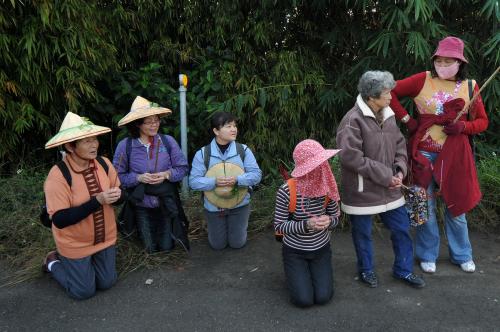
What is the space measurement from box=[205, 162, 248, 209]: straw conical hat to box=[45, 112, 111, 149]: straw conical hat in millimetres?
1059

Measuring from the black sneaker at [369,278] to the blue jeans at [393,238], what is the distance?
29 mm

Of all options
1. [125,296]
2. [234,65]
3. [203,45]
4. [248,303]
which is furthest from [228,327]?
[203,45]

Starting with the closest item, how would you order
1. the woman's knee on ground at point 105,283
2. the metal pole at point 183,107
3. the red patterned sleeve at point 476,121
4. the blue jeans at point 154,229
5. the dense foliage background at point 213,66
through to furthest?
1. the red patterned sleeve at point 476,121
2. the woman's knee on ground at point 105,283
3. the blue jeans at point 154,229
4. the dense foliage background at point 213,66
5. the metal pole at point 183,107

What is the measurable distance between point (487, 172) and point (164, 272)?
10.8ft

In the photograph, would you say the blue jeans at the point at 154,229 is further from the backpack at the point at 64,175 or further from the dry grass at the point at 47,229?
the backpack at the point at 64,175

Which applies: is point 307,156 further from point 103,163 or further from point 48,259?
point 48,259

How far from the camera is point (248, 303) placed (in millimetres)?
3080

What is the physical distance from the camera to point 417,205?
124 inches

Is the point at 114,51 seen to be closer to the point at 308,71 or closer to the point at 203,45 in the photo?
the point at 203,45

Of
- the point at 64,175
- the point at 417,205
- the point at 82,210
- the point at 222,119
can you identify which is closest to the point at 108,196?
the point at 82,210

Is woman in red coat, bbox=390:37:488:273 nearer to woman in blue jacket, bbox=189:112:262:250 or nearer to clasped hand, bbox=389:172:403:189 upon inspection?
clasped hand, bbox=389:172:403:189

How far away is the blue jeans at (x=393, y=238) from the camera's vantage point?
10.3ft

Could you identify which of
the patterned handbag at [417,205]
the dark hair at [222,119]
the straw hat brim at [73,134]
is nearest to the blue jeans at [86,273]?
the straw hat brim at [73,134]

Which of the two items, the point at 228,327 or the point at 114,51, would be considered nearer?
the point at 228,327
